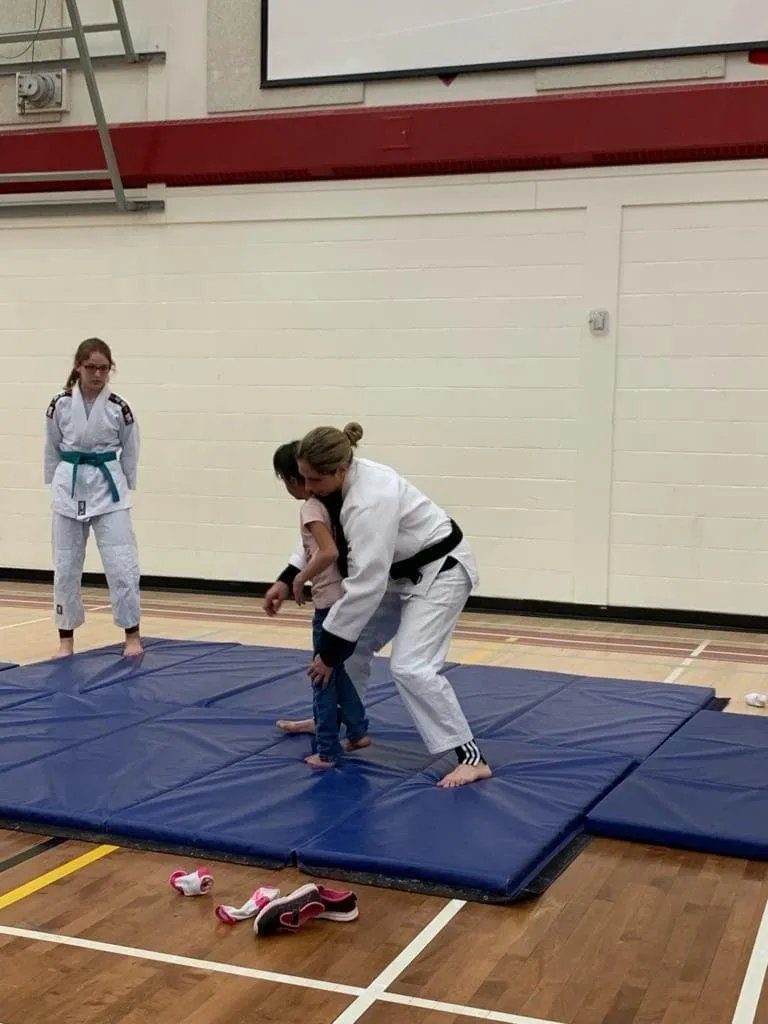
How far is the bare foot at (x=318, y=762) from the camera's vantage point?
4.06m

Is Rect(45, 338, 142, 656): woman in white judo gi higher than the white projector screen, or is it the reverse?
the white projector screen

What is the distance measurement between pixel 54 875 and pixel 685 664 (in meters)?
4.04

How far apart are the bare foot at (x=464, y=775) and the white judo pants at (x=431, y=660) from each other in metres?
0.08

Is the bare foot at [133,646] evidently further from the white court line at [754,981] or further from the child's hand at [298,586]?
the white court line at [754,981]

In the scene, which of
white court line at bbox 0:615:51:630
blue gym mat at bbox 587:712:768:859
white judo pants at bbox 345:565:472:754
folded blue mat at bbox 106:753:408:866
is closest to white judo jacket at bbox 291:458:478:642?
white judo pants at bbox 345:565:472:754

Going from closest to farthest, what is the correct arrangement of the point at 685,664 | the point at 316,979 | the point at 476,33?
the point at 316,979, the point at 685,664, the point at 476,33

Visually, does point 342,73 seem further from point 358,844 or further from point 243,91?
point 358,844

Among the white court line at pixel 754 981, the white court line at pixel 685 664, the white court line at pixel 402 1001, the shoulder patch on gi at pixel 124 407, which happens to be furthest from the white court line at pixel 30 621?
the white court line at pixel 754 981

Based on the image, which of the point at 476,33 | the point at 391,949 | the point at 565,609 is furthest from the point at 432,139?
the point at 391,949

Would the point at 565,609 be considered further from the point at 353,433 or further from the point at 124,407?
the point at 353,433

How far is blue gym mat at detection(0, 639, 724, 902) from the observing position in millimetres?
3324

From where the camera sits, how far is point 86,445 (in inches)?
235

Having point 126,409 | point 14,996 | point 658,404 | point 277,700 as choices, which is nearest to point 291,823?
point 14,996

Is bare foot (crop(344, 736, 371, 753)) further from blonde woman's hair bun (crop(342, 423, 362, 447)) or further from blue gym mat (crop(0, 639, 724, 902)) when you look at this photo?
blonde woman's hair bun (crop(342, 423, 362, 447))
